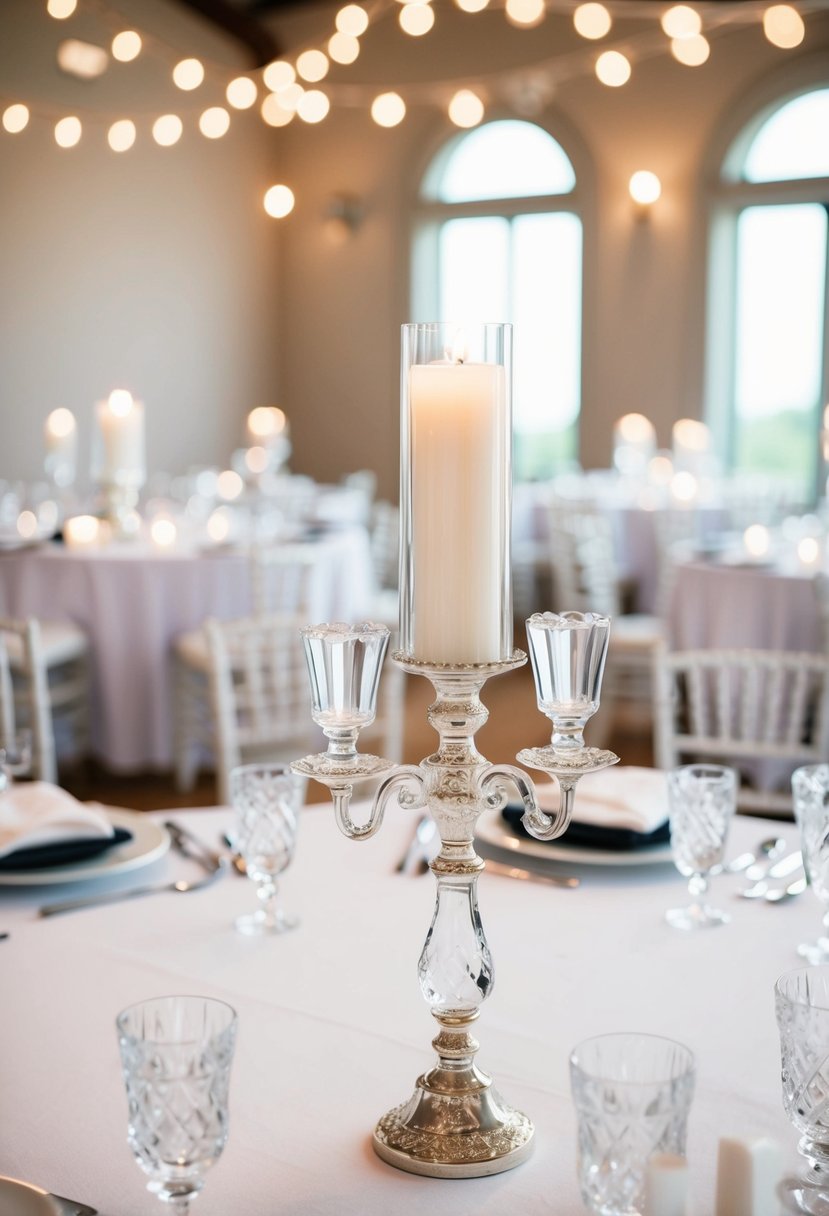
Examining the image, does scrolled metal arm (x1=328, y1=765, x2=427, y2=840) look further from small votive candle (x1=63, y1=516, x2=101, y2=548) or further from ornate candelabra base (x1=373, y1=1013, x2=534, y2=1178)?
small votive candle (x1=63, y1=516, x2=101, y2=548)

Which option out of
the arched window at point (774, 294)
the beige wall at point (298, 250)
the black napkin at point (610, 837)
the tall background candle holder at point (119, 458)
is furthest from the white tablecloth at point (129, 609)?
the arched window at point (774, 294)

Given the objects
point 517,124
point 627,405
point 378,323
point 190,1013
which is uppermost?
point 517,124

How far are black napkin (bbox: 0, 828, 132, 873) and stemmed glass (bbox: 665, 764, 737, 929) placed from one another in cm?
67

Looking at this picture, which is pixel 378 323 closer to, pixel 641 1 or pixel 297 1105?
pixel 641 1

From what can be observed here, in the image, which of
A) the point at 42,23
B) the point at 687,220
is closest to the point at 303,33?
the point at 42,23

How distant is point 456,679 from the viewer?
94 centimetres

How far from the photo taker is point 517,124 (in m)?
9.38

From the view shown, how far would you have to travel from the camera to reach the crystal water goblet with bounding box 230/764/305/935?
4.63ft

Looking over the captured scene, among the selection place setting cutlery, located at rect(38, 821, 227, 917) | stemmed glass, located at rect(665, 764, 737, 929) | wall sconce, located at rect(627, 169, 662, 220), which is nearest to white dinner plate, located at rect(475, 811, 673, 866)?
stemmed glass, located at rect(665, 764, 737, 929)

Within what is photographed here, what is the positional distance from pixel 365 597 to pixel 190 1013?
445 centimetres

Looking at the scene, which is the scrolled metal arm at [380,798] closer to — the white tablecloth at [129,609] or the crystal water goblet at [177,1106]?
the crystal water goblet at [177,1106]

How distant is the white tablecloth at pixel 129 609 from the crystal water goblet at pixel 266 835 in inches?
125

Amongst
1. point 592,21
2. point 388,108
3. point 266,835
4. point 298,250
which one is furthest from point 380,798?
point 298,250

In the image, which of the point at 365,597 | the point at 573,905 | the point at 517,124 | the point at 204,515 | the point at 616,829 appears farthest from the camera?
the point at 517,124
